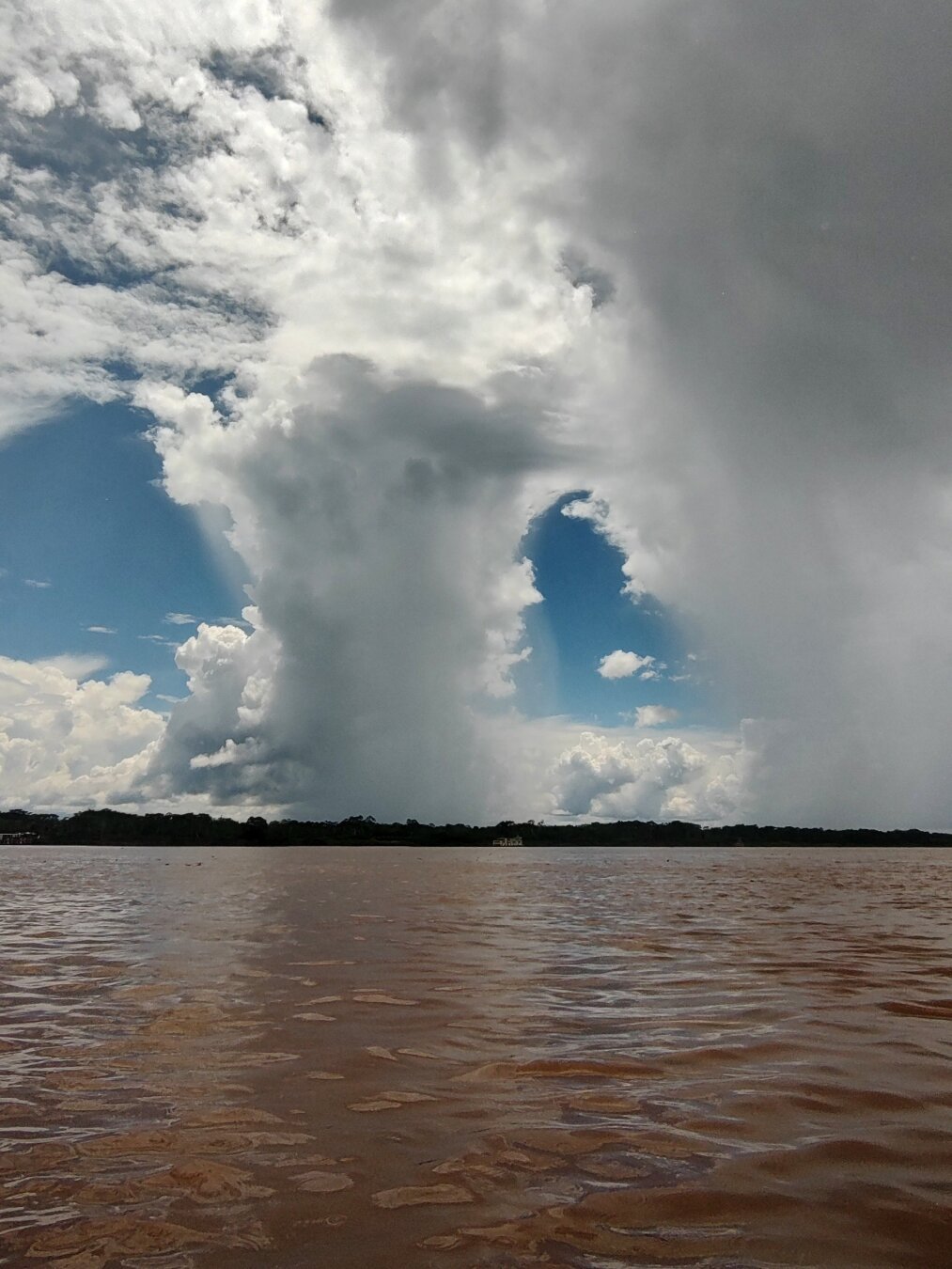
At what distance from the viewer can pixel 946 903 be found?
92.8 feet

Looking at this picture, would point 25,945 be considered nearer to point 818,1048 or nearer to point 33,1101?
point 33,1101

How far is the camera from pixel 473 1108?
667cm

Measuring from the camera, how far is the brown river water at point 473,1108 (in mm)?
4531

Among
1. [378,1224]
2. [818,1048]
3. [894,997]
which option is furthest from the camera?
[894,997]

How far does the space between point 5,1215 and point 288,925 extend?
1572 cm

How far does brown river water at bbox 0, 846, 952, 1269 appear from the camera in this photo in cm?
453

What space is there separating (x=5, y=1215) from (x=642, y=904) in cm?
2476

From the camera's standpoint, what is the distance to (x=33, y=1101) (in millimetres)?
6840

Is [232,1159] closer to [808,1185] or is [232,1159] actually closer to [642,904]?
[808,1185]

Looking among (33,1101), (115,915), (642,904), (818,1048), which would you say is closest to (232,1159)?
(33,1101)

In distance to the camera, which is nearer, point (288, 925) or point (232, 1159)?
point (232, 1159)

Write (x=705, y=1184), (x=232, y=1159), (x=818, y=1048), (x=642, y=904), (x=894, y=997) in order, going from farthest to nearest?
(x=642, y=904), (x=894, y=997), (x=818, y=1048), (x=232, y=1159), (x=705, y=1184)

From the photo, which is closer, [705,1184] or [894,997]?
[705,1184]

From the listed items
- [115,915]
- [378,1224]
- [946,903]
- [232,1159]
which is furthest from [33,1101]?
[946,903]
